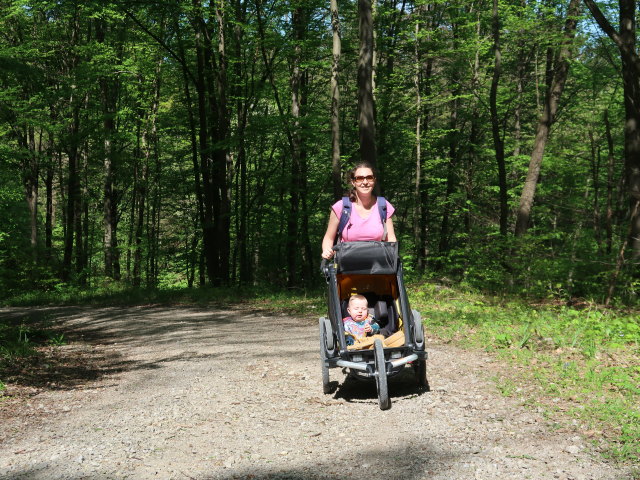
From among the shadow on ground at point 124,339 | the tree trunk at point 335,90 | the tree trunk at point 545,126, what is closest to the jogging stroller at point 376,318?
the shadow on ground at point 124,339

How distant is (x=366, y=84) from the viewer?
1241 centimetres

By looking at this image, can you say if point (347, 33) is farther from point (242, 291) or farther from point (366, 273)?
point (366, 273)

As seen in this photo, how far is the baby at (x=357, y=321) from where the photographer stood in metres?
5.05

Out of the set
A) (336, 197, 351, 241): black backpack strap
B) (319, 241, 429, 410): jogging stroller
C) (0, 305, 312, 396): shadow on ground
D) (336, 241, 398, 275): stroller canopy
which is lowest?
(0, 305, 312, 396): shadow on ground

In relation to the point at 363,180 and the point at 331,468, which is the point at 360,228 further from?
the point at 331,468

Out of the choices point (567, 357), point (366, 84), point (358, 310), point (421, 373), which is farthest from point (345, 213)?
point (366, 84)

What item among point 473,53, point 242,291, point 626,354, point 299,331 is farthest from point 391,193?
point 626,354

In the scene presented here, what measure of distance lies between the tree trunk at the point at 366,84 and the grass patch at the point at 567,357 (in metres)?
4.25

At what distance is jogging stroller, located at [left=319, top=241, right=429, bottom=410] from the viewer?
472cm

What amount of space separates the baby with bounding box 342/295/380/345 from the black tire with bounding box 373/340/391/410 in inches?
16.3

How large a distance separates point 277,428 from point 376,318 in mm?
1509

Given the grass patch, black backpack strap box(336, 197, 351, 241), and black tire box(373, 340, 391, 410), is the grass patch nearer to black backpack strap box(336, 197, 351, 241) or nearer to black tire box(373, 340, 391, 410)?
black tire box(373, 340, 391, 410)

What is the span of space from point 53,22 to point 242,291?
15860 millimetres

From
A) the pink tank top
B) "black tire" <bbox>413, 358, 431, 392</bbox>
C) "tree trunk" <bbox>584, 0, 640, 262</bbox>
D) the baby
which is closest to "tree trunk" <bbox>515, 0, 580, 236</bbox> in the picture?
"tree trunk" <bbox>584, 0, 640, 262</bbox>
